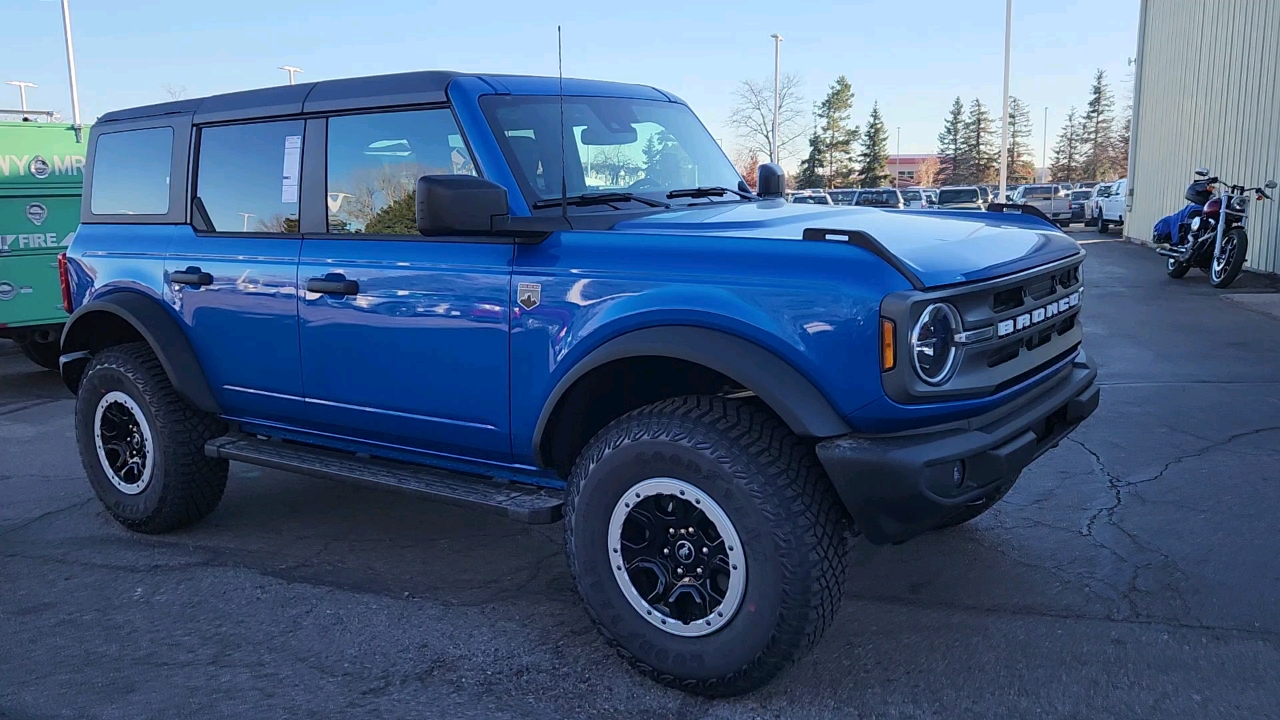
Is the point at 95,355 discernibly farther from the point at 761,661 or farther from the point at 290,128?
the point at 761,661

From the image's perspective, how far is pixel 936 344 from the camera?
3.12 meters

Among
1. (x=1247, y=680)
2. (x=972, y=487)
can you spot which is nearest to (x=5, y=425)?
(x=972, y=487)

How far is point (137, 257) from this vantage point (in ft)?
16.8

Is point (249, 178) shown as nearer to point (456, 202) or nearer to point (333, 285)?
point (333, 285)

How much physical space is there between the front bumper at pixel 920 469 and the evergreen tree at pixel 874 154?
75.6 meters

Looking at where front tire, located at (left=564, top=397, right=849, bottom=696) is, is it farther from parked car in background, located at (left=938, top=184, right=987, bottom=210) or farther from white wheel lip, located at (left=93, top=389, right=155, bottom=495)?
parked car in background, located at (left=938, top=184, right=987, bottom=210)

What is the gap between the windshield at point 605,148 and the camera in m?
4.05

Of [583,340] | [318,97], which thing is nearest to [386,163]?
[318,97]

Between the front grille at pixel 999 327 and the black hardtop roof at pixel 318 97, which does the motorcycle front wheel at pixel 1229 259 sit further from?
the black hardtop roof at pixel 318 97

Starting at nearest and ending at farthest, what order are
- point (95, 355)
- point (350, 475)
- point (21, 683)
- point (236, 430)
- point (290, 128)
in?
point (21, 683) < point (350, 475) < point (290, 128) < point (236, 430) < point (95, 355)

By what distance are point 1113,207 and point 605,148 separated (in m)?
29.2

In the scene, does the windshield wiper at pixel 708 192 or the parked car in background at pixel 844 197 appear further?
the parked car in background at pixel 844 197

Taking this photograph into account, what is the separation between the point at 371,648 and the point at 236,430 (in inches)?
66.1

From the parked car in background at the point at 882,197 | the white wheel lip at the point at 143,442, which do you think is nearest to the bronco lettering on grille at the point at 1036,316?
the white wheel lip at the point at 143,442
